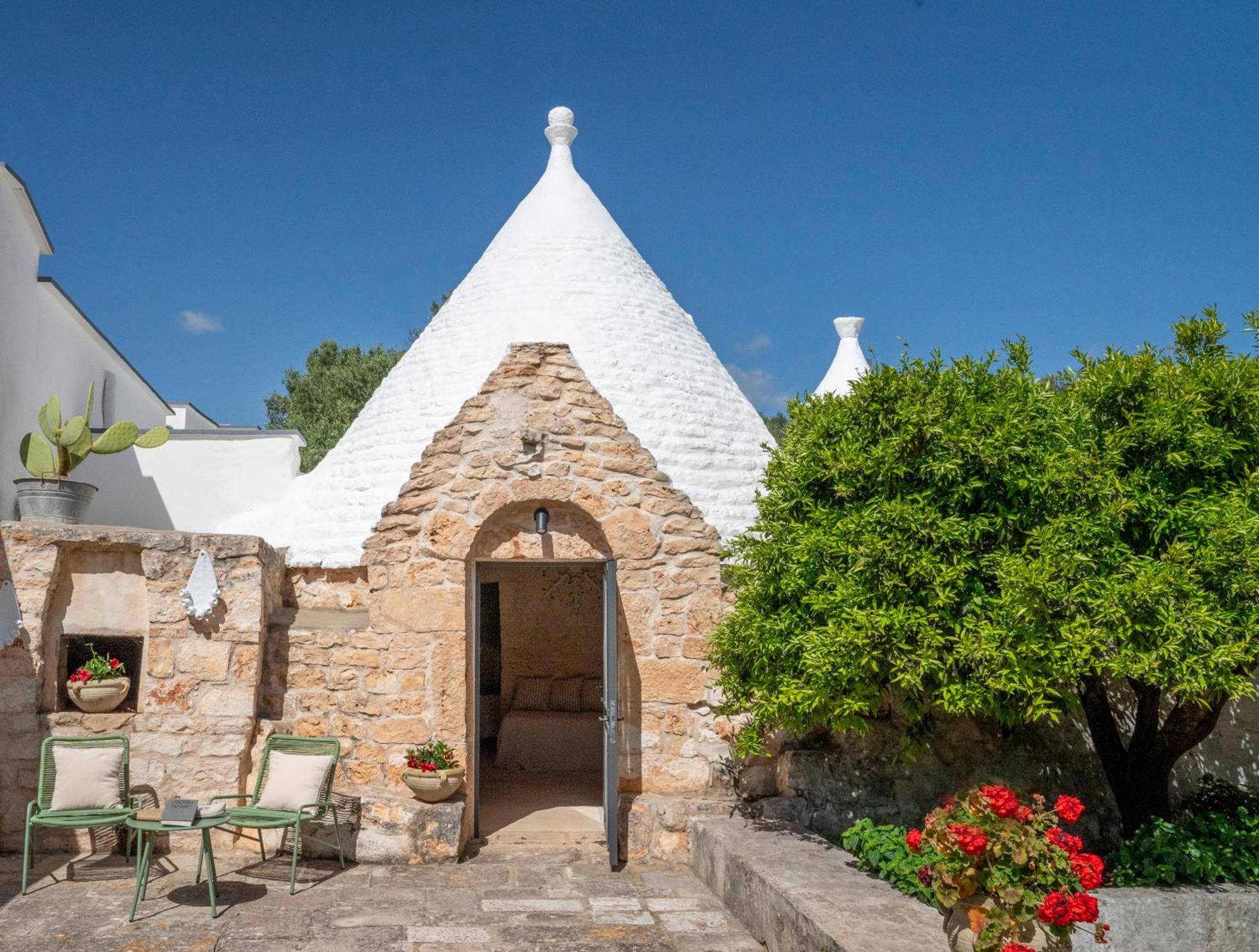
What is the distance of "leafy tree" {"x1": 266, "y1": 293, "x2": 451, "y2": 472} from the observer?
2434 cm

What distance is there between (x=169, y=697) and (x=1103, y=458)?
6.04m

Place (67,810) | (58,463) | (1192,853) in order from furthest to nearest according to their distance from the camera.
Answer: (58,463), (67,810), (1192,853)

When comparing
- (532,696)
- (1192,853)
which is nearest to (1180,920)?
(1192,853)

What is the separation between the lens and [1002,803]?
3.78 meters

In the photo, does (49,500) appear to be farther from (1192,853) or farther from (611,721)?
(1192,853)

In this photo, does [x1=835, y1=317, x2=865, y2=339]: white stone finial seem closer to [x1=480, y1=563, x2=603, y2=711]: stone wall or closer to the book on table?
[x1=480, y1=563, x2=603, y2=711]: stone wall

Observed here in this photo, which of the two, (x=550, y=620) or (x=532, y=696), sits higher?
(x=550, y=620)

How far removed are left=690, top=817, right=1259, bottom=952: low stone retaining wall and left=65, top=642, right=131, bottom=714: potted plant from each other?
437 cm

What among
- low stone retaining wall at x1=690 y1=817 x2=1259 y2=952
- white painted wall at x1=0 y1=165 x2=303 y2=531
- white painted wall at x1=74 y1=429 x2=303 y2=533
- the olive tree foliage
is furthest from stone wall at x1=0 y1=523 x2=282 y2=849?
white painted wall at x1=74 y1=429 x2=303 y2=533

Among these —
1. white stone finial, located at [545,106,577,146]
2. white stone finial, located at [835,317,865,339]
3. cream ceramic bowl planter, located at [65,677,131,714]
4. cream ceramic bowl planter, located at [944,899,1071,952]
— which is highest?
white stone finial, located at [545,106,577,146]

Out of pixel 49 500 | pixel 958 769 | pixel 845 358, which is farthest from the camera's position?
pixel 845 358

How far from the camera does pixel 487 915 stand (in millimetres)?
5359

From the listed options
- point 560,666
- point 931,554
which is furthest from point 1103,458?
point 560,666

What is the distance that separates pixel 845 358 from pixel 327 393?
17298 millimetres
